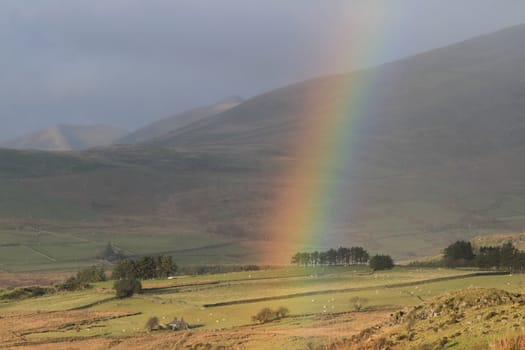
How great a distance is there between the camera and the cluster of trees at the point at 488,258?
77812 mm

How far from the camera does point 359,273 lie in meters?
82.4

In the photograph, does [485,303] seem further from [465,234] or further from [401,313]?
[465,234]

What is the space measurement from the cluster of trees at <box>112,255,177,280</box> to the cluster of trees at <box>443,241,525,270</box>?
123 feet

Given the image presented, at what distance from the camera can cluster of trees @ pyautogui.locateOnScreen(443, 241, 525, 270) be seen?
77812 millimetres

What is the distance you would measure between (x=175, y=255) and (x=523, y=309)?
432ft

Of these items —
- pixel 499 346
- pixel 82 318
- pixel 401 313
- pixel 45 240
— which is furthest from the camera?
pixel 45 240

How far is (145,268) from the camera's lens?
9769cm

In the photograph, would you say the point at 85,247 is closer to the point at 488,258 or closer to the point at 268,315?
the point at 488,258

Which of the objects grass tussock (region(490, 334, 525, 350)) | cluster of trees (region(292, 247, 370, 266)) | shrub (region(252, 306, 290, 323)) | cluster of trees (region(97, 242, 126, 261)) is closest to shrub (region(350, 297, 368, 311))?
shrub (region(252, 306, 290, 323))

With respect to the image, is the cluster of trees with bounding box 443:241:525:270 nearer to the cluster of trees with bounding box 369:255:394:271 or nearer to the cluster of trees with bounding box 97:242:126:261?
the cluster of trees with bounding box 369:255:394:271

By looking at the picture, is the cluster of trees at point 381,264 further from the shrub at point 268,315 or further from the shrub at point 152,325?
the shrub at point 152,325

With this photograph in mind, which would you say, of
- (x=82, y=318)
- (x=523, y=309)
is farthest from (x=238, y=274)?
(x=523, y=309)

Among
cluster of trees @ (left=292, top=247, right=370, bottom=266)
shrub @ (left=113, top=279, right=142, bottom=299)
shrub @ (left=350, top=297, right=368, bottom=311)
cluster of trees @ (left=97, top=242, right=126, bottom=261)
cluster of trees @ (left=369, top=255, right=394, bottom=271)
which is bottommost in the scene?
shrub @ (left=350, top=297, right=368, bottom=311)

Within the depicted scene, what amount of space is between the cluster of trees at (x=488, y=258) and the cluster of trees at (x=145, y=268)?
37.6 metres
